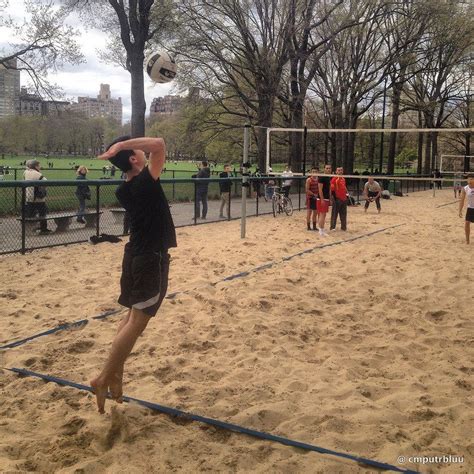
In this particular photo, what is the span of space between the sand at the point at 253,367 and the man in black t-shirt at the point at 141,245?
16.0 inches

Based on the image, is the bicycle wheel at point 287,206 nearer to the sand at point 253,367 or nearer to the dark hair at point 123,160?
the sand at point 253,367

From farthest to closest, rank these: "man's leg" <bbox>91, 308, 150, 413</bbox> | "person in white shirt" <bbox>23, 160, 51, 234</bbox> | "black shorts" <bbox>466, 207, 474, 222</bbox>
Result: "black shorts" <bbox>466, 207, 474, 222</bbox>, "person in white shirt" <bbox>23, 160, 51, 234</bbox>, "man's leg" <bbox>91, 308, 150, 413</bbox>

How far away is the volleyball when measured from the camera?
6941 millimetres

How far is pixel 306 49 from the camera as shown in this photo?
24.6 m

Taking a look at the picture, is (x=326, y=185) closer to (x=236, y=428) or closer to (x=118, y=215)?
(x=118, y=215)

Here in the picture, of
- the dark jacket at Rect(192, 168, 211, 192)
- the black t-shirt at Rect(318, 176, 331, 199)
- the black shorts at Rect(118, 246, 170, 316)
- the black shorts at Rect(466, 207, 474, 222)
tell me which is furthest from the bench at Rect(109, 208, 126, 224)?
the black shorts at Rect(118, 246, 170, 316)

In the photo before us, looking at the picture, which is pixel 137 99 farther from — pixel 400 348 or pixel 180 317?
pixel 400 348

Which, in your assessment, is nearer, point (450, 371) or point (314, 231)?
point (450, 371)

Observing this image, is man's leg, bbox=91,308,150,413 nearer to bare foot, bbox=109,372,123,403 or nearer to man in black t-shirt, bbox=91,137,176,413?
man in black t-shirt, bbox=91,137,176,413

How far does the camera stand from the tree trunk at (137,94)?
11.5 m

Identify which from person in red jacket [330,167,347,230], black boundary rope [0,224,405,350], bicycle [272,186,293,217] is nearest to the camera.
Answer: black boundary rope [0,224,405,350]

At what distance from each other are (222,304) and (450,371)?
2453mm

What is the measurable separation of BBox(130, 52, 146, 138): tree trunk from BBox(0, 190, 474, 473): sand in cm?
535

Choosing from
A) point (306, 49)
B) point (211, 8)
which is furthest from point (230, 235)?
point (306, 49)
